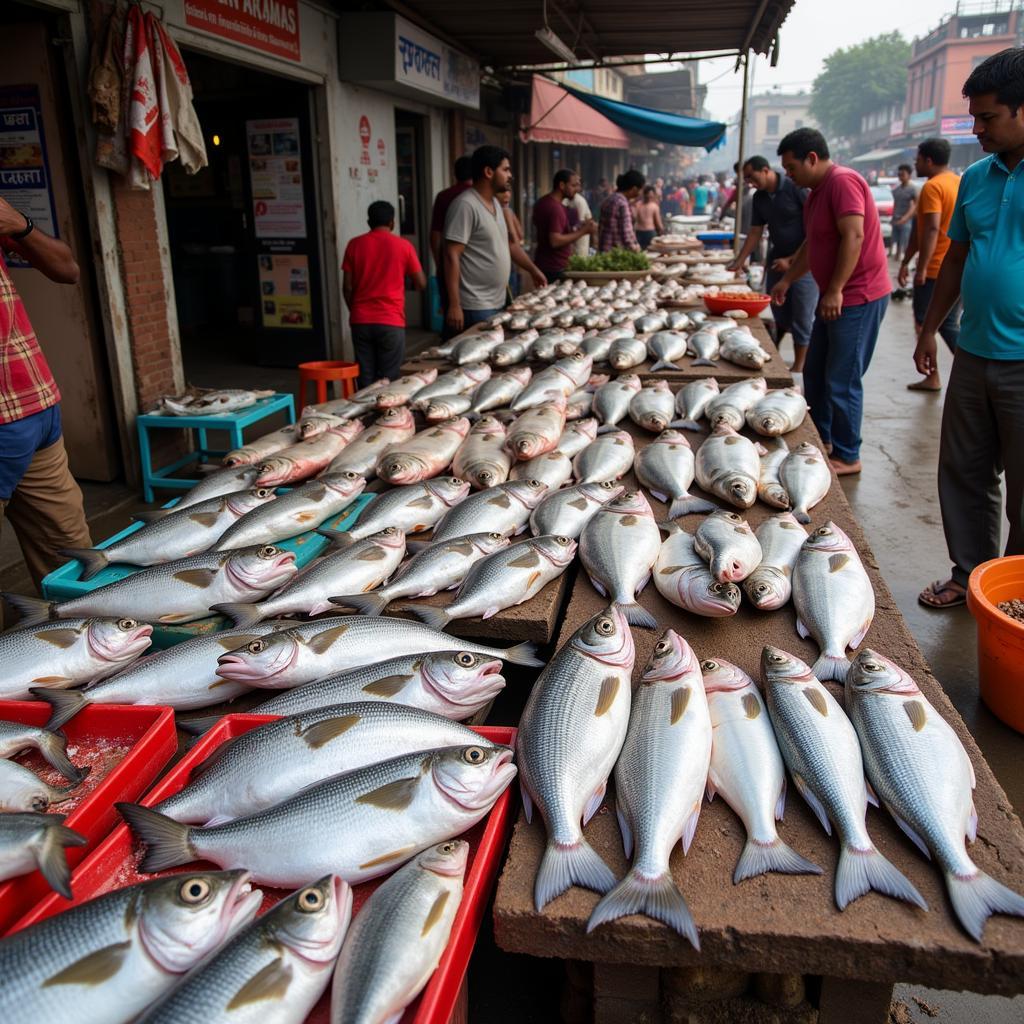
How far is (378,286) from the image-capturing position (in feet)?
22.1

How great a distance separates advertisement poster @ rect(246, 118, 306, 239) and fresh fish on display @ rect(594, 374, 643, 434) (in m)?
6.10

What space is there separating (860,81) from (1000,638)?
9737 cm

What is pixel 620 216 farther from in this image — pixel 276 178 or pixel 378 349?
pixel 378 349

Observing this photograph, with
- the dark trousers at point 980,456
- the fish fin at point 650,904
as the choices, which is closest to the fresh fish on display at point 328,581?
the fish fin at point 650,904

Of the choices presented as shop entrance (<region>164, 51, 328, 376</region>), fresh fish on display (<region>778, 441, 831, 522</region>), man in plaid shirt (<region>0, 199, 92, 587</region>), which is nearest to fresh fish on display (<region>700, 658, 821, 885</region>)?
fresh fish on display (<region>778, 441, 831, 522</region>)

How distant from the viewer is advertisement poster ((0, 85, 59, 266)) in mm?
5145

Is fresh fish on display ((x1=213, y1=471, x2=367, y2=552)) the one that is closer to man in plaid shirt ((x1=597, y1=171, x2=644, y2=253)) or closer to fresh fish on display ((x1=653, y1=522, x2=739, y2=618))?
fresh fish on display ((x1=653, y1=522, x2=739, y2=618))

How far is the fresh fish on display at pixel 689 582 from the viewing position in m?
2.37

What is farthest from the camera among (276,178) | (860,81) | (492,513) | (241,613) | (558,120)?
(860,81)

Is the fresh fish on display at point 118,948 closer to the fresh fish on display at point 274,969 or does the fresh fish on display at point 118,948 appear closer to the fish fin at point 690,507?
the fresh fish on display at point 274,969

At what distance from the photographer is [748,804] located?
5.76 ft

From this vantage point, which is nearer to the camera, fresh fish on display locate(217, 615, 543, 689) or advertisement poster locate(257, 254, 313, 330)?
fresh fish on display locate(217, 615, 543, 689)

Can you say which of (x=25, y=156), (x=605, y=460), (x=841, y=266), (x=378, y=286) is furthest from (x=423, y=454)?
(x=25, y=156)

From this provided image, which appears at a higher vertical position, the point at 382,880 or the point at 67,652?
the point at 67,652
